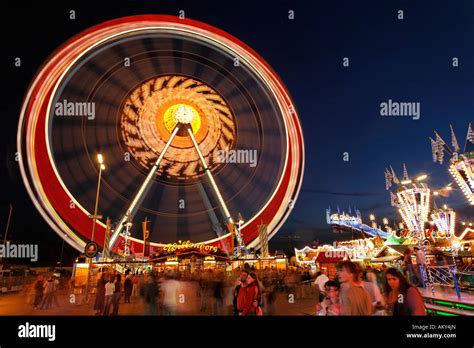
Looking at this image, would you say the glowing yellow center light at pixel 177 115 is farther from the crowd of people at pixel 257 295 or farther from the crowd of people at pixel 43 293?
the crowd of people at pixel 43 293

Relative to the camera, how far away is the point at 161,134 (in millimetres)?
15289

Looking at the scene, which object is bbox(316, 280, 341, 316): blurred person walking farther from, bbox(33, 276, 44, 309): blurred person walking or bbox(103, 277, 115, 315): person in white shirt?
bbox(33, 276, 44, 309): blurred person walking

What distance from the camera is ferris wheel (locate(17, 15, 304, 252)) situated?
Result: 10.6m

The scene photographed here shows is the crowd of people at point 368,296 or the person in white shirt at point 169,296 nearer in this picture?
the crowd of people at point 368,296

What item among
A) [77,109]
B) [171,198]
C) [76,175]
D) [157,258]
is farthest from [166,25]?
[157,258]

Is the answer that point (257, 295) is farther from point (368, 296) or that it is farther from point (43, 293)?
point (43, 293)

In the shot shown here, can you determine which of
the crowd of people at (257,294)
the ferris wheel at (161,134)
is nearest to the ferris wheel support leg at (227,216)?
the ferris wheel at (161,134)

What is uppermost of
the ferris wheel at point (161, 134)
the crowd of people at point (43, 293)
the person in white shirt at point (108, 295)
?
the ferris wheel at point (161, 134)

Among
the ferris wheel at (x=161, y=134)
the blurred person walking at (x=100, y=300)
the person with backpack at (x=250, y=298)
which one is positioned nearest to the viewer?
the person with backpack at (x=250, y=298)

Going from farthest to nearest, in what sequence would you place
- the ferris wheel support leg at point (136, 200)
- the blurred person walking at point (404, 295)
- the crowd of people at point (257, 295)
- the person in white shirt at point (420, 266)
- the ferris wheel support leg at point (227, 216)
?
1. the ferris wheel support leg at point (227, 216)
2. the ferris wheel support leg at point (136, 200)
3. the person in white shirt at point (420, 266)
4. the crowd of people at point (257, 295)
5. the blurred person walking at point (404, 295)

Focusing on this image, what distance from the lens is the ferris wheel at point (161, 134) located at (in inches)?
417

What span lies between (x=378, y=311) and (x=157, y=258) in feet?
40.5

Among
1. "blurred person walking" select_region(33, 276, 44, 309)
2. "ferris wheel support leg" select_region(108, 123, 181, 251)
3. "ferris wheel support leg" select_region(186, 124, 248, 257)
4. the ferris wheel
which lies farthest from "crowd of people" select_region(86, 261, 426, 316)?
"ferris wheel support leg" select_region(186, 124, 248, 257)
